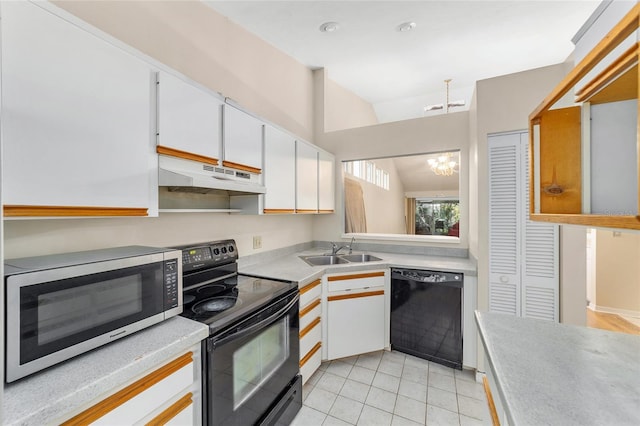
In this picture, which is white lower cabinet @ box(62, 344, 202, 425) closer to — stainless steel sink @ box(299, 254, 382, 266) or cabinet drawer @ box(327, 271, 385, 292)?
cabinet drawer @ box(327, 271, 385, 292)

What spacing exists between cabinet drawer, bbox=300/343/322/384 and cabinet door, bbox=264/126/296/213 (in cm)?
116

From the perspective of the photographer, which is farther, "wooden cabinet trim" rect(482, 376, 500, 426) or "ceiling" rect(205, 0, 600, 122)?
"ceiling" rect(205, 0, 600, 122)

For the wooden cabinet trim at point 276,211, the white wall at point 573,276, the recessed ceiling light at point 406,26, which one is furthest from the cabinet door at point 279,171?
the white wall at point 573,276

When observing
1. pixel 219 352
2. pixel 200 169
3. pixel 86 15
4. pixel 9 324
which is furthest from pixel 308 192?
pixel 9 324

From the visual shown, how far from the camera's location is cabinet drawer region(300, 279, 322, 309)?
77.1 inches

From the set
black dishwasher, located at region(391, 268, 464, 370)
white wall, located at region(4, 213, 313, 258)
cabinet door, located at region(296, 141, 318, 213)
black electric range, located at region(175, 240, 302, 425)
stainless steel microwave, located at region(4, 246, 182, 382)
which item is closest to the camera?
stainless steel microwave, located at region(4, 246, 182, 382)

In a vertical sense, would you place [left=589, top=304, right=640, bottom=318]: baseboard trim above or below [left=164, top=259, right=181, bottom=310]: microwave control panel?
below

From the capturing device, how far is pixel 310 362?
2.07m

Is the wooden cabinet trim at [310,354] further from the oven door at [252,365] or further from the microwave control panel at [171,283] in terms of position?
the microwave control panel at [171,283]

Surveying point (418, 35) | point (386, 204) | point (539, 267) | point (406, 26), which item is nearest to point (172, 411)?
point (539, 267)

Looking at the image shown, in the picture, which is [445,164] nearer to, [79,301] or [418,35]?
[418,35]

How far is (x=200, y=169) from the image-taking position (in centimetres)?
148

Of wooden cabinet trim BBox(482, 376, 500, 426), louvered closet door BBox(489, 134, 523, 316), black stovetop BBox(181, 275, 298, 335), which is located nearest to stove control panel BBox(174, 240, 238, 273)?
black stovetop BBox(181, 275, 298, 335)

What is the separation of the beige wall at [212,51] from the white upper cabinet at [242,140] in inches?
19.3
